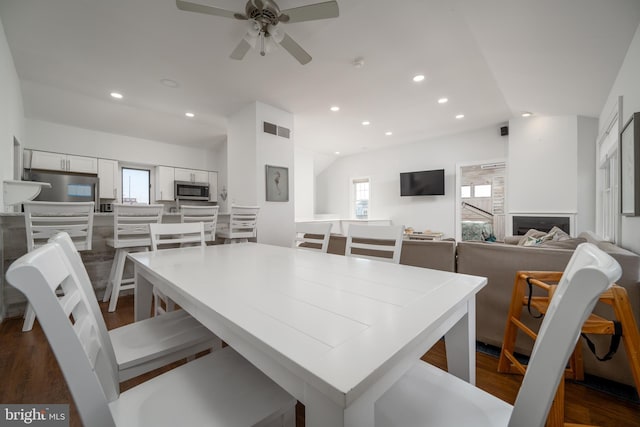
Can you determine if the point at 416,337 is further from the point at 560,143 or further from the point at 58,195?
the point at 58,195

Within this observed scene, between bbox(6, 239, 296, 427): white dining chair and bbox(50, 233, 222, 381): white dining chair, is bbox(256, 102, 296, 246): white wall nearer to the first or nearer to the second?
bbox(50, 233, 222, 381): white dining chair

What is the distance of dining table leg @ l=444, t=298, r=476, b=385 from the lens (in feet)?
3.17

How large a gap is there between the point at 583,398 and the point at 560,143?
4475 millimetres

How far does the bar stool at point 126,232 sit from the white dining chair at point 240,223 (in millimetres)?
811

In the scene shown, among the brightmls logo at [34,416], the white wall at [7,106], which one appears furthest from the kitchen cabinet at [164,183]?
the brightmls logo at [34,416]

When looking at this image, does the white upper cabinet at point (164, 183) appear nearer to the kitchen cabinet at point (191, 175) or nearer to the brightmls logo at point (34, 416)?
the kitchen cabinet at point (191, 175)

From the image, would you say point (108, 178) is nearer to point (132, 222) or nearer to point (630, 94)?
point (132, 222)

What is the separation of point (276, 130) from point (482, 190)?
6.28 metres

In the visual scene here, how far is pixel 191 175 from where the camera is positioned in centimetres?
583

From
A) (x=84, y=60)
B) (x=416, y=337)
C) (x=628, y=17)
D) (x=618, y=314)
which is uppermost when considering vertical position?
(x=84, y=60)

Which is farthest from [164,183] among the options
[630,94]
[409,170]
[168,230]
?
[630,94]

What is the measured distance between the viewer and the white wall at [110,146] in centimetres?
427

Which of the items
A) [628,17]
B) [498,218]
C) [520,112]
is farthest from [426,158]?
[628,17]

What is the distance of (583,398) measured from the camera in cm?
136
